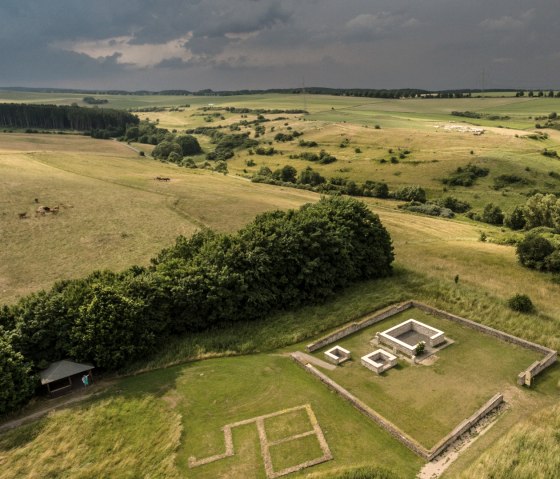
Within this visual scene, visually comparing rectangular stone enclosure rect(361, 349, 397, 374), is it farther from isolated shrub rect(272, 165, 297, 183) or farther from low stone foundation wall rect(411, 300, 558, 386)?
isolated shrub rect(272, 165, 297, 183)

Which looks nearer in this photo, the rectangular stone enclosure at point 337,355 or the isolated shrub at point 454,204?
the rectangular stone enclosure at point 337,355

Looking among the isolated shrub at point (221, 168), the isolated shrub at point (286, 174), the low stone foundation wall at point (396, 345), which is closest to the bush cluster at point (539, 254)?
the low stone foundation wall at point (396, 345)

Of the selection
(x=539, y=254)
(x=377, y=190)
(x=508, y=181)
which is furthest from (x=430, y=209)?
(x=539, y=254)

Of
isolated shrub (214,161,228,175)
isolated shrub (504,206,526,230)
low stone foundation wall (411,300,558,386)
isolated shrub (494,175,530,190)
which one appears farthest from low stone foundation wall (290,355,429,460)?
isolated shrub (214,161,228,175)

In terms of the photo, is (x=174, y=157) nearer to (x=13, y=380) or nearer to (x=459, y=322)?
(x=13, y=380)

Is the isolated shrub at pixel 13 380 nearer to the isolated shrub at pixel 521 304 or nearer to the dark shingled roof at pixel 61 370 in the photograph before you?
the dark shingled roof at pixel 61 370

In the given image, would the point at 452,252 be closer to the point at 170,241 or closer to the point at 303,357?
the point at 303,357
